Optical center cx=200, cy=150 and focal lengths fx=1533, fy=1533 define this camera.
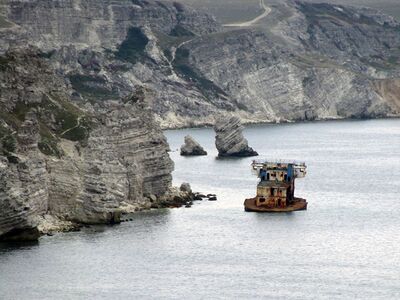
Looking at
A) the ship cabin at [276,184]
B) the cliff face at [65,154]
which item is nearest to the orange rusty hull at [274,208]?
the ship cabin at [276,184]

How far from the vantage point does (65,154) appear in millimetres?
133000

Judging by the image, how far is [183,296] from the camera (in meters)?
102

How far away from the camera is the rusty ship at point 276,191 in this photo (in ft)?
474

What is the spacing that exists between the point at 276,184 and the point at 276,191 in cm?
99

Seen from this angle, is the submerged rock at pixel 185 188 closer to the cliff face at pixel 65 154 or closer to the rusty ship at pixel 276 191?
the cliff face at pixel 65 154

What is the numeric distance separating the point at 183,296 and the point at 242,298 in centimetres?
401

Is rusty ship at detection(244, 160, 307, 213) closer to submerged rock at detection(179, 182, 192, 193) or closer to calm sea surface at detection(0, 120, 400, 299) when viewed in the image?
calm sea surface at detection(0, 120, 400, 299)

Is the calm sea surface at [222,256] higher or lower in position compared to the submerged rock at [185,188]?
lower

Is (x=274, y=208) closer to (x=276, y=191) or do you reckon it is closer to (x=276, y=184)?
(x=276, y=191)

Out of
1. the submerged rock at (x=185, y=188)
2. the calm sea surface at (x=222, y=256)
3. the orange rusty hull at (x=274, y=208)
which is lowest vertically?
the calm sea surface at (x=222, y=256)

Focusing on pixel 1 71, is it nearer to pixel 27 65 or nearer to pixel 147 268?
pixel 27 65

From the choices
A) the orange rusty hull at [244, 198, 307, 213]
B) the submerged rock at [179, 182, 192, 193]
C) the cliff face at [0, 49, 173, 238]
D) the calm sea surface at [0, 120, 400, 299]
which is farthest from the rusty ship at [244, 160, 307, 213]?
the cliff face at [0, 49, 173, 238]

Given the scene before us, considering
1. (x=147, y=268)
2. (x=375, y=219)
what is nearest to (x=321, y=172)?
(x=375, y=219)

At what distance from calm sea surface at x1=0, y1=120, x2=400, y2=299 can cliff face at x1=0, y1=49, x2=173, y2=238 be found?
2575 mm
